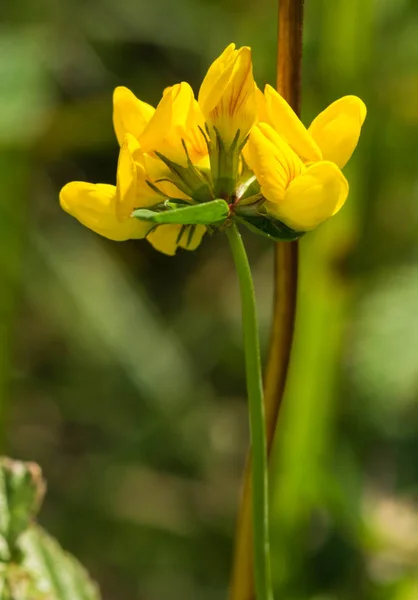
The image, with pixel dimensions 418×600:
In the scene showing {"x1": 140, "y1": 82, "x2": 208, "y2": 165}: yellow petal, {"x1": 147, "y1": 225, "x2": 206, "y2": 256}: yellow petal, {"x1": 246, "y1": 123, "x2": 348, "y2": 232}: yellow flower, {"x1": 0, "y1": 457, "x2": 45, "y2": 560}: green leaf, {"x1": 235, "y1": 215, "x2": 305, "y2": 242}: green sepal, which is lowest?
{"x1": 0, "y1": 457, "x2": 45, "y2": 560}: green leaf

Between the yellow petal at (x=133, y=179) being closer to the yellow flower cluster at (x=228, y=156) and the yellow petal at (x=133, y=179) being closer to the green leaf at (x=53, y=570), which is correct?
the yellow flower cluster at (x=228, y=156)

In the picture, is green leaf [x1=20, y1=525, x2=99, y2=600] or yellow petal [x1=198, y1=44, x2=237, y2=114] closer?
yellow petal [x1=198, y1=44, x2=237, y2=114]

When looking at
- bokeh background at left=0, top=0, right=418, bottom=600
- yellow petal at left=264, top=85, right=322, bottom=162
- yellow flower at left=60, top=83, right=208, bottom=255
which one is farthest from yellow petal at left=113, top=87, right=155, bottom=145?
bokeh background at left=0, top=0, right=418, bottom=600

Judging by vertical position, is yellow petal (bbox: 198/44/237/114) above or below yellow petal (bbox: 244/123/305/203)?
above

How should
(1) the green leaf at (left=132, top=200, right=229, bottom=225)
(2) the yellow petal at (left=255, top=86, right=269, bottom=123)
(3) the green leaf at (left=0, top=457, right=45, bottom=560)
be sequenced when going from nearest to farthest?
(1) the green leaf at (left=132, top=200, right=229, bottom=225) → (2) the yellow petal at (left=255, top=86, right=269, bottom=123) → (3) the green leaf at (left=0, top=457, right=45, bottom=560)

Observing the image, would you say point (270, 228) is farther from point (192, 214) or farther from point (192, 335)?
point (192, 335)

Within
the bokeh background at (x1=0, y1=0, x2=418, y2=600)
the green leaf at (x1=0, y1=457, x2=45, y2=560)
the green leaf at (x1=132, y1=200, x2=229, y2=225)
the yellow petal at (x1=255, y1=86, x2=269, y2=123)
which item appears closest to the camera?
the green leaf at (x1=132, y1=200, x2=229, y2=225)

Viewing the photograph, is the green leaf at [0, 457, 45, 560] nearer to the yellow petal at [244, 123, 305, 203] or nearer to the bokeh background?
the yellow petal at [244, 123, 305, 203]

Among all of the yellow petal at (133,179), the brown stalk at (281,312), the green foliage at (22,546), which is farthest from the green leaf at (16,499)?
the yellow petal at (133,179)
